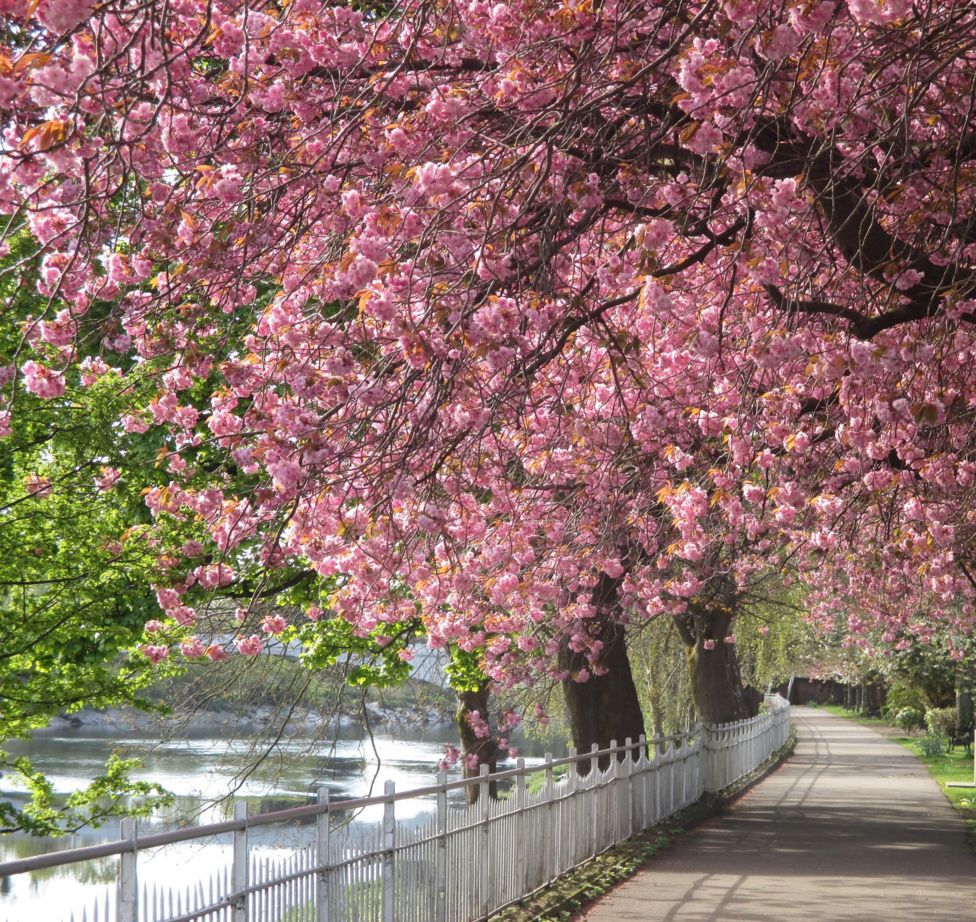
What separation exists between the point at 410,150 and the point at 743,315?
376 cm

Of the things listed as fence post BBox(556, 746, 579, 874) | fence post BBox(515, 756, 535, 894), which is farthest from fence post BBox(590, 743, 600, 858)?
fence post BBox(515, 756, 535, 894)

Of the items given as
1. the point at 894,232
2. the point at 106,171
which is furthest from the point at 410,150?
the point at 894,232

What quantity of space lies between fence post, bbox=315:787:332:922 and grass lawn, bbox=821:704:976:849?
11.4 metres

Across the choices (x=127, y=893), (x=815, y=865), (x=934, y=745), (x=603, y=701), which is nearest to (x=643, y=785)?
(x=603, y=701)

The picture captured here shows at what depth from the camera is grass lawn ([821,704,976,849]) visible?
835 inches

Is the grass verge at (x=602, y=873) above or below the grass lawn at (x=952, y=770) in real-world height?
above

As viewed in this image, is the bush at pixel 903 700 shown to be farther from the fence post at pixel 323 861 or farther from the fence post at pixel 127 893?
the fence post at pixel 127 893

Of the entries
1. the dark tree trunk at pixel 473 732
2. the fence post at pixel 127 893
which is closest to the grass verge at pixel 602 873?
the dark tree trunk at pixel 473 732

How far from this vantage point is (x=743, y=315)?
366 inches

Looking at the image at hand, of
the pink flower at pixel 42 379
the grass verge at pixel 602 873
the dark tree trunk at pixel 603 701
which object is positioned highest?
the pink flower at pixel 42 379

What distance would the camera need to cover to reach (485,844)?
34.4ft

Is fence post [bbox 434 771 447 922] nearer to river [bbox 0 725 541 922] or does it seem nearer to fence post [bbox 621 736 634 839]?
river [bbox 0 725 541 922]

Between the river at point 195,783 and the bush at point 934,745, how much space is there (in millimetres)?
12041

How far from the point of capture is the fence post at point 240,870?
662 cm
